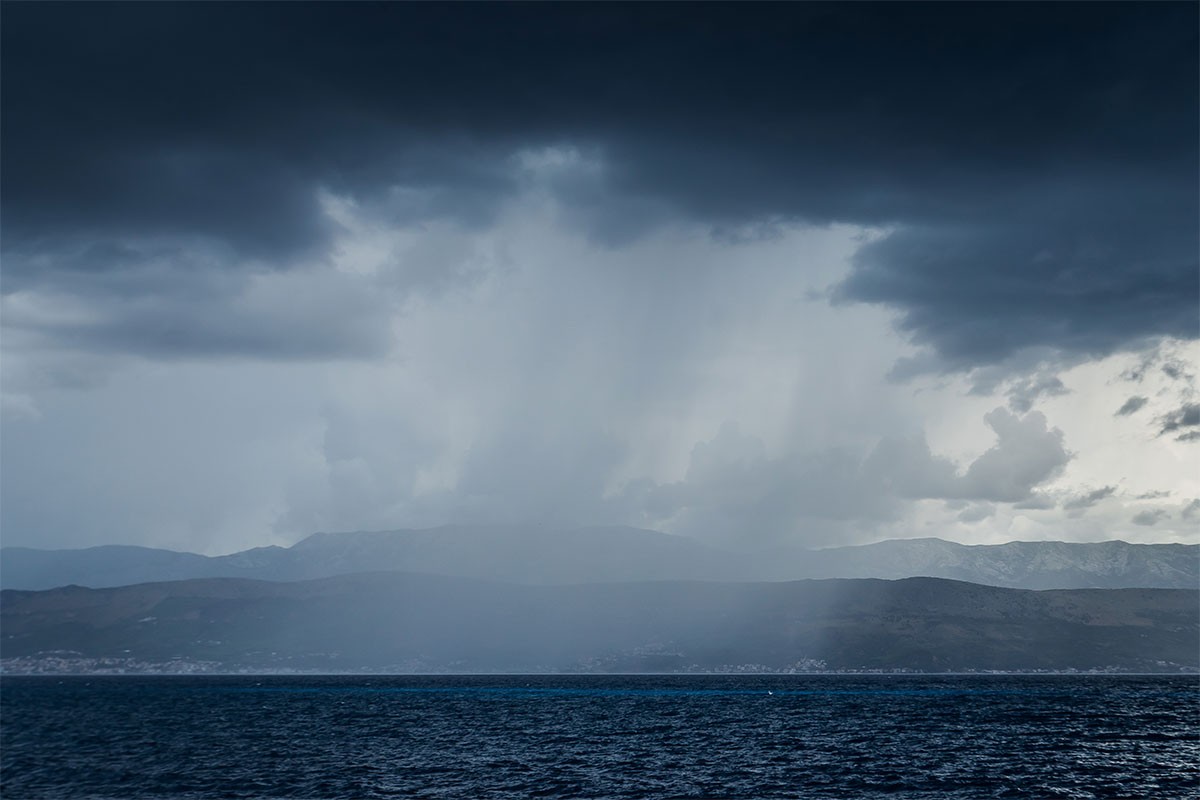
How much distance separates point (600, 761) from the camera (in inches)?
4619

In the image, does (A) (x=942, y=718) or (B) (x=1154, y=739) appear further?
(A) (x=942, y=718)

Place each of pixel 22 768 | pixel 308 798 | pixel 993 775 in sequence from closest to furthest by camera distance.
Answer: pixel 308 798 < pixel 993 775 < pixel 22 768

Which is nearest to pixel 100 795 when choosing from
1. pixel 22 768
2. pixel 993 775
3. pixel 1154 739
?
pixel 22 768

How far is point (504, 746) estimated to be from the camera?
445ft

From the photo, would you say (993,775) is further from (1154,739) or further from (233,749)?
(233,749)

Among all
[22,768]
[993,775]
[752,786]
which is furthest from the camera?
[22,768]

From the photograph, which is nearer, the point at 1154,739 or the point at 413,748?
the point at 413,748

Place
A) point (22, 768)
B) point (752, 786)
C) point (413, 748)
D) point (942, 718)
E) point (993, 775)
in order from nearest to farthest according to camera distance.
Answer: point (752, 786) → point (993, 775) → point (22, 768) → point (413, 748) → point (942, 718)

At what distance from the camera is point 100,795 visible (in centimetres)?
9512

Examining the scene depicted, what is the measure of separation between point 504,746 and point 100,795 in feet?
179

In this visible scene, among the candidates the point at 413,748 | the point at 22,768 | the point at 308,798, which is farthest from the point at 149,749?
the point at 308,798

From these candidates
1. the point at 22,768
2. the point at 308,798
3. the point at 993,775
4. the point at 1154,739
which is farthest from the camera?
the point at 1154,739

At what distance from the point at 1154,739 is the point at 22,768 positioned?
15565 centimetres

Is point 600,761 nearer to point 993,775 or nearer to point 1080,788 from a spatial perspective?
point 993,775
